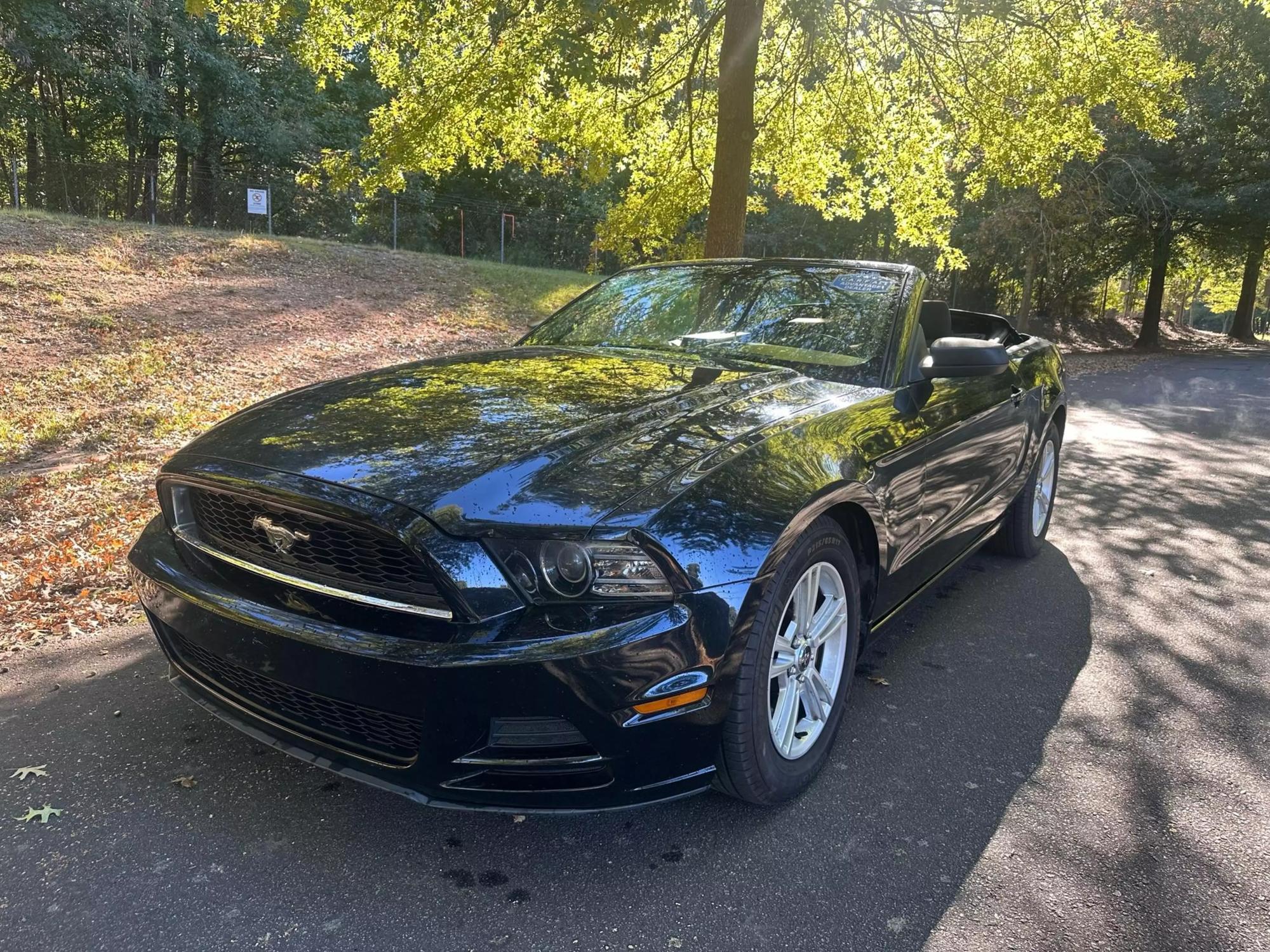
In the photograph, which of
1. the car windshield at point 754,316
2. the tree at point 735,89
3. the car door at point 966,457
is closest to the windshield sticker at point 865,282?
the car windshield at point 754,316

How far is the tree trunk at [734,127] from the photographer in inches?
304

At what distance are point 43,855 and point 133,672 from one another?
46.9 inches

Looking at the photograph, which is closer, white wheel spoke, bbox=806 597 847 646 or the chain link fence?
white wheel spoke, bbox=806 597 847 646

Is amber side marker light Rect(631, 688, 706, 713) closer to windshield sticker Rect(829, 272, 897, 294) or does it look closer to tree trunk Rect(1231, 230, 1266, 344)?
windshield sticker Rect(829, 272, 897, 294)

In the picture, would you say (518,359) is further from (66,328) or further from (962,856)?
(66,328)

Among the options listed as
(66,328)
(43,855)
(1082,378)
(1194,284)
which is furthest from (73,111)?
(1194,284)

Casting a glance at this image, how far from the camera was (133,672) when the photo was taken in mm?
3416

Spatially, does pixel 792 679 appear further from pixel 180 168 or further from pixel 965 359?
pixel 180 168

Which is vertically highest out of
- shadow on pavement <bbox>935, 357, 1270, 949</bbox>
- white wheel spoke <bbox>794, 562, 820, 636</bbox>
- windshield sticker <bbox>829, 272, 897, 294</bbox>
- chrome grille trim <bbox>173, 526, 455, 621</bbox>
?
windshield sticker <bbox>829, 272, 897, 294</bbox>

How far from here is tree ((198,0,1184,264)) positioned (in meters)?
8.66

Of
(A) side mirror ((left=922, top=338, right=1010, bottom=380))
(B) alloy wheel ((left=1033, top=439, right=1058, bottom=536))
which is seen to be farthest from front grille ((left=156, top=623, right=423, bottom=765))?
(B) alloy wheel ((left=1033, top=439, right=1058, bottom=536))

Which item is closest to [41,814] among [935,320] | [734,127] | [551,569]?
[551,569]

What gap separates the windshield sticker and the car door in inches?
18.7

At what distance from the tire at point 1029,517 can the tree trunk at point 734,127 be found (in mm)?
3774
